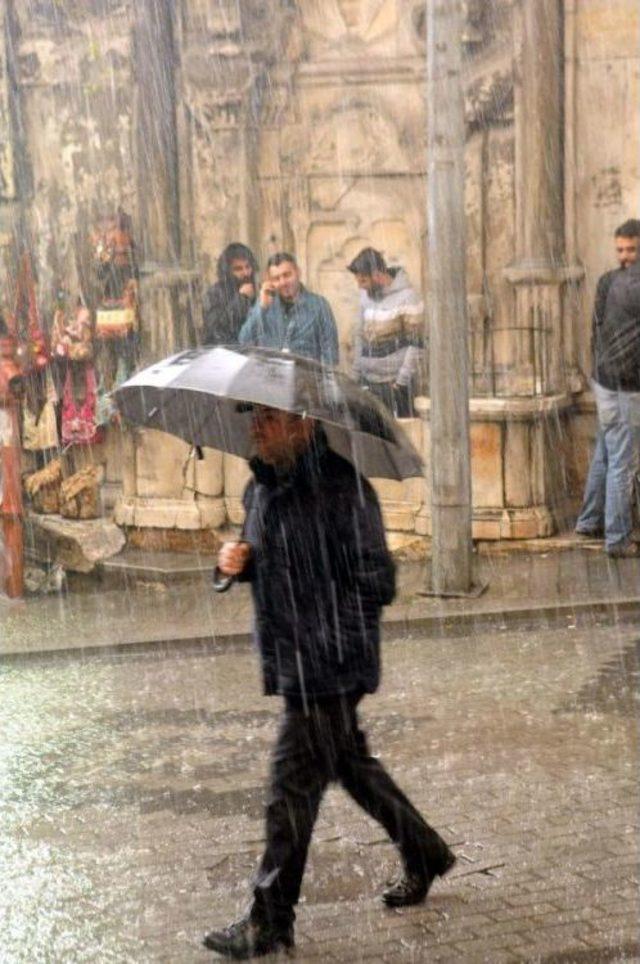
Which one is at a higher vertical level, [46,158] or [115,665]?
[46,158]

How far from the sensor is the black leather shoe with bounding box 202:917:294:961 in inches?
210

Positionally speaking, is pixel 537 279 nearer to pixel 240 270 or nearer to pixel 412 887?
pixel 240 270

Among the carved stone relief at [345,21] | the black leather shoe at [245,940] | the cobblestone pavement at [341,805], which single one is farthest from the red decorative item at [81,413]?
the black leather shoe at [245,940]

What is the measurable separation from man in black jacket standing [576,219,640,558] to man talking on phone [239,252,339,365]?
1.76m

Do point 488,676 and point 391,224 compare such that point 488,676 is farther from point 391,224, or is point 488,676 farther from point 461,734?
point 391,224

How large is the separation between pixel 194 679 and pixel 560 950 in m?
4.18

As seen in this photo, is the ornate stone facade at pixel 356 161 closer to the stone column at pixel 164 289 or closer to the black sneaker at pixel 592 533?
the stone column at pixel 164 289

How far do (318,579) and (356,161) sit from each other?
8045mm

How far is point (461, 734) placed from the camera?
26.3 ft

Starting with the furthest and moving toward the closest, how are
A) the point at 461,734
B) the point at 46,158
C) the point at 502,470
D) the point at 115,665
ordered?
the point at 46,158, the point at 502,470, the point at 115,665, the point at 461,734

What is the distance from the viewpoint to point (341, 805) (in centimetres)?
703

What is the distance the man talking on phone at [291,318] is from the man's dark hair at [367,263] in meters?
0.36

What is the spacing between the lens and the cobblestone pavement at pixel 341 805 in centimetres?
559

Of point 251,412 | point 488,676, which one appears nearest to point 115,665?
point 488,676
